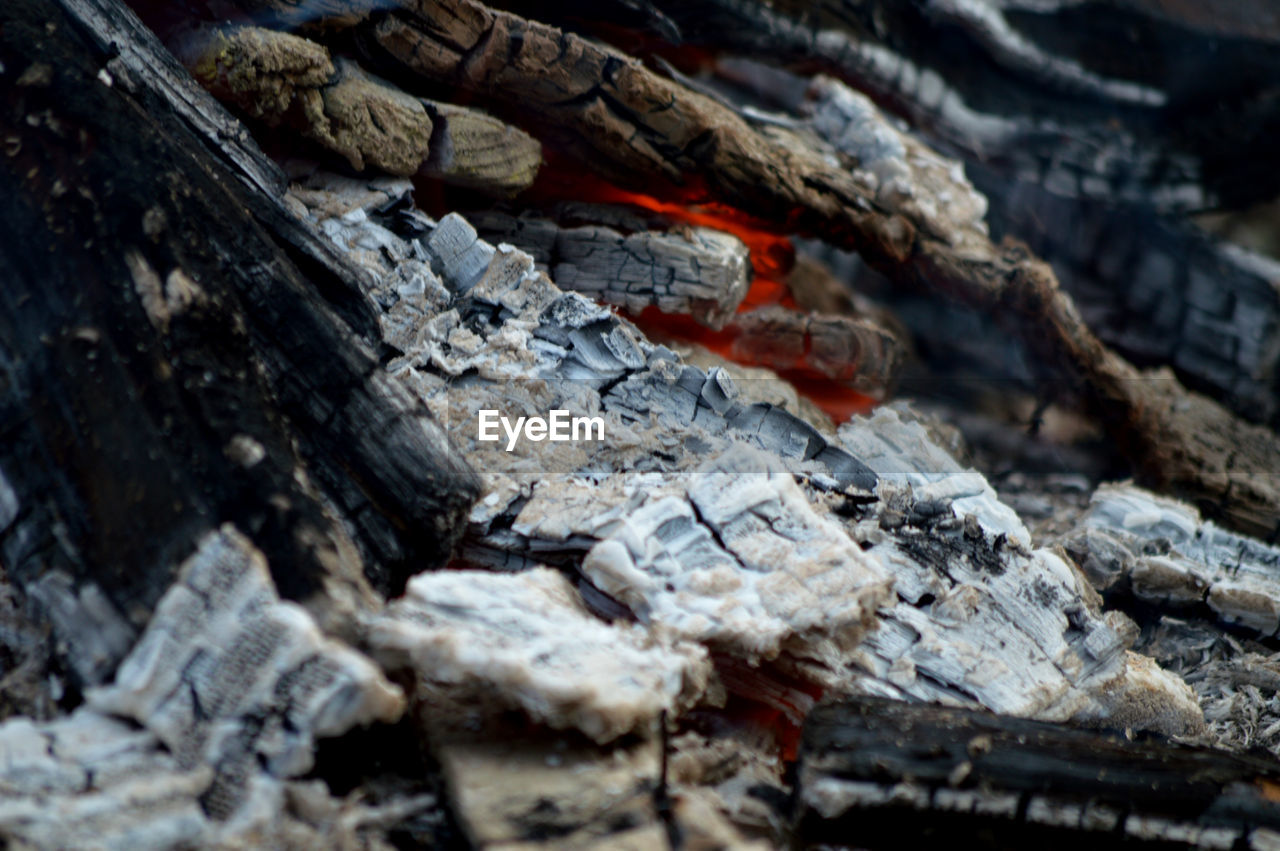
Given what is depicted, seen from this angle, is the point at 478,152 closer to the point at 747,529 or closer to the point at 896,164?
the point at 747,529

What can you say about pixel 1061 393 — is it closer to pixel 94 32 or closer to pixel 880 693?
pixel 880 693

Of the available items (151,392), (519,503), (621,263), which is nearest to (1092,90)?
(621,263)

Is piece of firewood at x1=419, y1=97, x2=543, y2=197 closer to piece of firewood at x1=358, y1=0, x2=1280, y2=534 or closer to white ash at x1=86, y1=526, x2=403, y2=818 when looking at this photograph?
piece of firewood at x1=358, y1=0, x2=1280, y2=534

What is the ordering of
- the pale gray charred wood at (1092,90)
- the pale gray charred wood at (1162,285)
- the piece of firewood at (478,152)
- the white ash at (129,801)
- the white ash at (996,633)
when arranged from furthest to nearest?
the pale gray charred wood at (1092,90), the pale gray charred wood at (1162,285), the piece of firewood at (478,152), the white ash at (996,633), the white ash at (129,801)

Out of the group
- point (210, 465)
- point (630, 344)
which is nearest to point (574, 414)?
point (630, 344)

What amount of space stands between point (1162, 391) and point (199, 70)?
4.30m

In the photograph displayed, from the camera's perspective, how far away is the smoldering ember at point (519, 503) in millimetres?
1169

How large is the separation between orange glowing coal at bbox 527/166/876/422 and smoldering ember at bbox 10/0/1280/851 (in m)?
0.02

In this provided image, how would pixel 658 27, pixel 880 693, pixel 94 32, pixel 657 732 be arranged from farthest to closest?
1. pixel 658 27
2. pixel 94 32
3. pixel 880 693
4. pixel 657 732

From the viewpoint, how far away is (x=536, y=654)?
1224mm

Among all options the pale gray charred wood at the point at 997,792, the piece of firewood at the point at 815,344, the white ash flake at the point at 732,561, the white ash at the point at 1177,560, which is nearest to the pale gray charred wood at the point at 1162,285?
the piece of firewood at the point at 815,344

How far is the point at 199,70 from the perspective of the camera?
6.91 feet

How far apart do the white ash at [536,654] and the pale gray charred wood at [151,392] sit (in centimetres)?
13

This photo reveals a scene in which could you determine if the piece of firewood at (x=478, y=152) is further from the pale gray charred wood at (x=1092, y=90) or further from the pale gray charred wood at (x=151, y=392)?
the pale gray charred wood at (x=1092, y=90)
